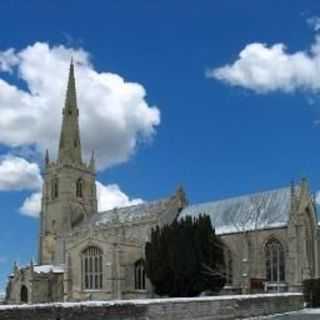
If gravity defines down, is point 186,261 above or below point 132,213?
below

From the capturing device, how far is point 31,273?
227ft

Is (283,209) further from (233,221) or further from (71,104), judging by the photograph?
(71,104)

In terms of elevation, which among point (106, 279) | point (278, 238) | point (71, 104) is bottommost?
point (106, 279)

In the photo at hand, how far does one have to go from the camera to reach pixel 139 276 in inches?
2456

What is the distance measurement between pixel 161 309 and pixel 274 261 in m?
35.1

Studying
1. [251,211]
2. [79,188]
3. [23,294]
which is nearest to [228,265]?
[251,211]

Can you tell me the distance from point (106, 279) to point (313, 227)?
2121 centimetres

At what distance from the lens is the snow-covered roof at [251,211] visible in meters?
58.3

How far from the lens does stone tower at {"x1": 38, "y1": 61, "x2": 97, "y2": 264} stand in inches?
3381

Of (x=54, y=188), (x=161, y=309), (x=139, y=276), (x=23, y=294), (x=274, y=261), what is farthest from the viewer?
(x=54, y=188)

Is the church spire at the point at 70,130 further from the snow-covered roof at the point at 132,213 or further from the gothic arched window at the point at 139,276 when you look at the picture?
the gothic arched window at the point at 139,276

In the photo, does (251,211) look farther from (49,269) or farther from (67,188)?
(67,188)

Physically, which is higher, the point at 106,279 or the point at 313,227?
the point at 313,227

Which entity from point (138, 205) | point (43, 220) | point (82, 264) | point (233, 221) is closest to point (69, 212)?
point (43, 220)
